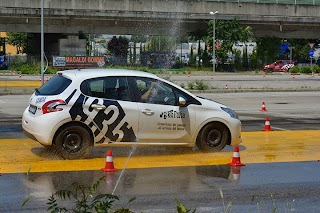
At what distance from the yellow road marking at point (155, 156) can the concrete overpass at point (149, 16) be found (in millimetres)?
49606

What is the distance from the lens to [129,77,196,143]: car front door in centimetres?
1215

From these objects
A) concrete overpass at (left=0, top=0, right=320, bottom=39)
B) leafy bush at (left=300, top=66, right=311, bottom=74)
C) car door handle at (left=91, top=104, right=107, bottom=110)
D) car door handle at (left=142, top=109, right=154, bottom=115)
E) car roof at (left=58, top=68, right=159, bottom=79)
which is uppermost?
concrete overpass at (left=0, top=0, right=320, bottom=39)

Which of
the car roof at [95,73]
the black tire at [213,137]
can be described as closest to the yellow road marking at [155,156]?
the black tire at [213,137]

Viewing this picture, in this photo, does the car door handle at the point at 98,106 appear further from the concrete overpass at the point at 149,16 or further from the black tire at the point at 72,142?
the concrete overpass at the point at 149,16

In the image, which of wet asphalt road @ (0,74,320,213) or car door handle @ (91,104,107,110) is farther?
car door handle @ (91,104,107,110)

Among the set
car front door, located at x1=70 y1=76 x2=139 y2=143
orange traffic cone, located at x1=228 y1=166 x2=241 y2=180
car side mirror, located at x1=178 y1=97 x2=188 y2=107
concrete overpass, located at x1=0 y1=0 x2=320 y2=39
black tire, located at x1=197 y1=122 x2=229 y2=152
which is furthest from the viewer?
concrete overpass, located at x1=0 y1=0 x2=320 y2=39

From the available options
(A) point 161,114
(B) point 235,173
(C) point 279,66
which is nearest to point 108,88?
(A) point 161,114

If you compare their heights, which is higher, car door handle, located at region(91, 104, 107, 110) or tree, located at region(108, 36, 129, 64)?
tree, located at region(108, 36, 129, 64)

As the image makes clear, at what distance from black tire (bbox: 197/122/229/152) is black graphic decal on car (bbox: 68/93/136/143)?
146 centimetres

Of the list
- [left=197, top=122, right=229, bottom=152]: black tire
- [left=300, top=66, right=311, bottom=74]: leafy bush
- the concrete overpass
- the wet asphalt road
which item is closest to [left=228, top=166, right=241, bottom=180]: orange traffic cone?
the wet asphalt road

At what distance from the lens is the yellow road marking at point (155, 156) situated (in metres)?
11.2

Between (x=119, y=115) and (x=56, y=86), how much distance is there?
1303mm

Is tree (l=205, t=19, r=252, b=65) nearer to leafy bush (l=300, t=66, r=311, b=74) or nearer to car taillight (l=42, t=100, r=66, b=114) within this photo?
leafy bush (l=300, t=66, r=311, b=74)

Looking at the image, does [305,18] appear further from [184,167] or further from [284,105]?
[184,167]
